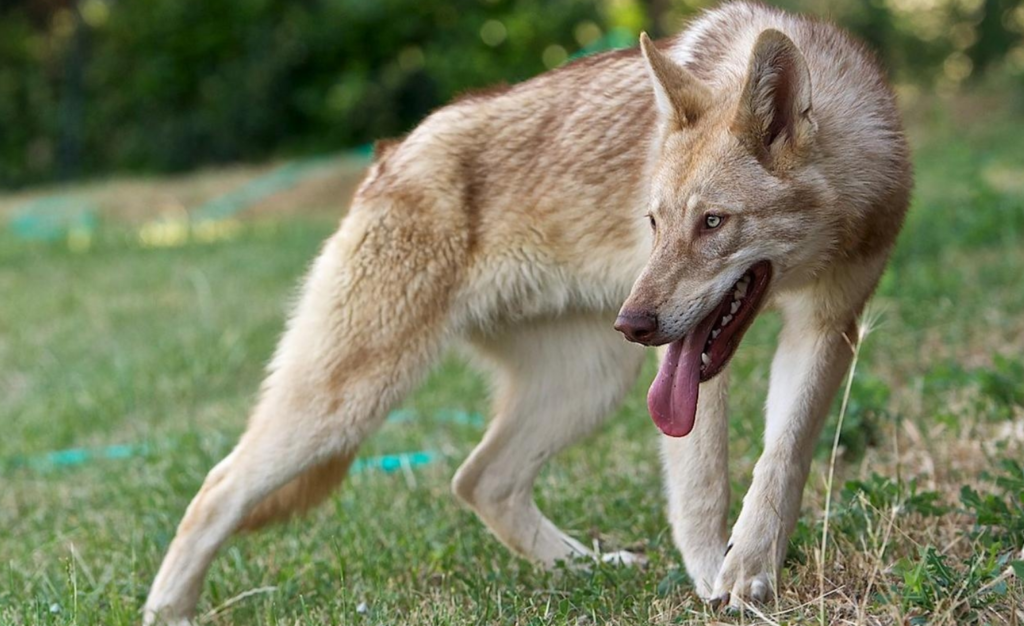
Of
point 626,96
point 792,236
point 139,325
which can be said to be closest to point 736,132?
point 792,236

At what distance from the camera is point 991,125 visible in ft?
52.4

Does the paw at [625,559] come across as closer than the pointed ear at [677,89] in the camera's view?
No

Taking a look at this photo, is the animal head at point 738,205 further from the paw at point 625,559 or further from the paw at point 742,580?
the paw at point 625,559

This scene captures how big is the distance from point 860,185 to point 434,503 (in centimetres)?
237

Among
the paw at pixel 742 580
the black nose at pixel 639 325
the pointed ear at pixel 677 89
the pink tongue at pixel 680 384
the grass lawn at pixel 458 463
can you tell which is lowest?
the grass lawn at pixel 458 463

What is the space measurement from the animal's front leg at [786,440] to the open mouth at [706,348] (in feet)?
1.13

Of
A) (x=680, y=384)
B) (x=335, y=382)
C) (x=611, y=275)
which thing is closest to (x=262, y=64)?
(x=335, y=382)

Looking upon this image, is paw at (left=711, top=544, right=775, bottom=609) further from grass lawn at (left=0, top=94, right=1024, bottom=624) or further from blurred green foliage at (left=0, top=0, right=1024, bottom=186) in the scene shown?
blurred green foliage at (left=0, top=0, right=1024, bottom=186)

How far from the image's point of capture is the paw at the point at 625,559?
13.8ft

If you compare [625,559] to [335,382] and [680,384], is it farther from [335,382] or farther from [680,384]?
[335,382]

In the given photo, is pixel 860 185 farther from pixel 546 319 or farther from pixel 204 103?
pixel 204 103

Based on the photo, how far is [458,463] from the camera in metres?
5.91

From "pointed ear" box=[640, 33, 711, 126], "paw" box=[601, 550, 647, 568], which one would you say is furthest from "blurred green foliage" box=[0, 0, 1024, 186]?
"pointed ear" box=[640, 33, 711, 126]

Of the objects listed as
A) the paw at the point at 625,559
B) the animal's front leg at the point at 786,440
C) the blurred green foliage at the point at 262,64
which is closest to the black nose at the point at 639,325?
the animal's front leg at the point at 786,440
